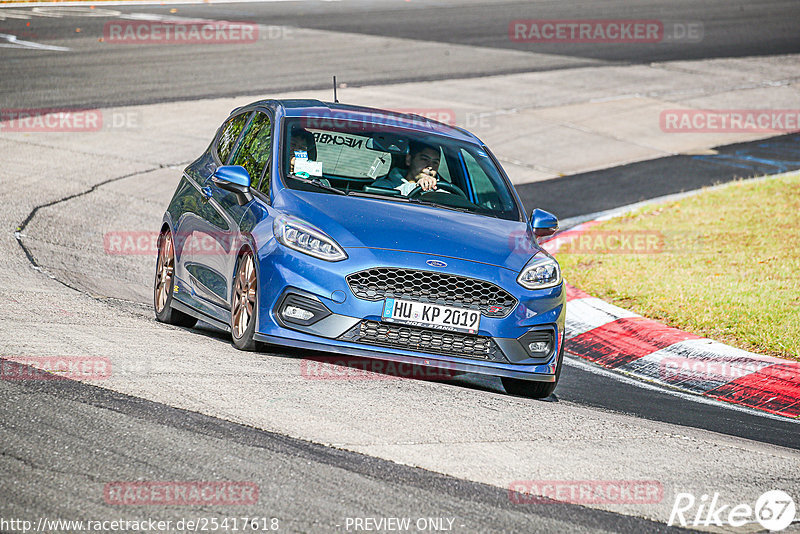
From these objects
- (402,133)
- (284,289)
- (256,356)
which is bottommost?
(256,356)

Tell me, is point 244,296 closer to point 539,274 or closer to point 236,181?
point 236,181

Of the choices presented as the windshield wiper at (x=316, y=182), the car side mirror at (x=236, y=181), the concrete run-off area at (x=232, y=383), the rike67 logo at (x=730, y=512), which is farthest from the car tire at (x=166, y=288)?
the rike67 logo at (x=730, y=512)

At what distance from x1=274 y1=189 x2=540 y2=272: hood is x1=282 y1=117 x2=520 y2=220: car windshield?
0.25 m

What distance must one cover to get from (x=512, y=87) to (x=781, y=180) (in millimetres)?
7995

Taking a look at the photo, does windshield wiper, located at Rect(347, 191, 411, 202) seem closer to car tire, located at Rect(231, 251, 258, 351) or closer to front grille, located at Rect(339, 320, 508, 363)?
car tire, located at Rect(231, 251, 258, 351)

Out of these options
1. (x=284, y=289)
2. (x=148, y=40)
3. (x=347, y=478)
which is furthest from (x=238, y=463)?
(x=148, y=40)

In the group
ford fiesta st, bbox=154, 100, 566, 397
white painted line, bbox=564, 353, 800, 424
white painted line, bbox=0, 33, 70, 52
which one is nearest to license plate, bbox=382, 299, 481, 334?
ford fiesta st, bbox=154, 100, 566, 397

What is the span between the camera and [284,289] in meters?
6.88

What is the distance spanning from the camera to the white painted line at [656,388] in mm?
7746

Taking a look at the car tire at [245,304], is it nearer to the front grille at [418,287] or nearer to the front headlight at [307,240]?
the front headlight at [307,240]

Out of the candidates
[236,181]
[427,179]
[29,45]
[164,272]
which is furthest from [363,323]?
[29,45]

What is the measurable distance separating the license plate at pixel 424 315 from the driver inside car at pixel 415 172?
4.45 feet

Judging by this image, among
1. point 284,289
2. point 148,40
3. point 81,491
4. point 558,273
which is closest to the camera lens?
point 81,491

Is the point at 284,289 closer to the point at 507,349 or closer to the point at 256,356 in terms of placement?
the point at 256,356
